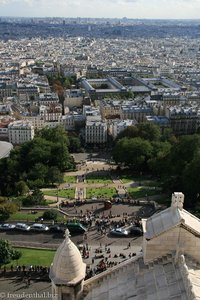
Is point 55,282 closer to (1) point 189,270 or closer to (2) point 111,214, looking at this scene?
(1) point 189,270

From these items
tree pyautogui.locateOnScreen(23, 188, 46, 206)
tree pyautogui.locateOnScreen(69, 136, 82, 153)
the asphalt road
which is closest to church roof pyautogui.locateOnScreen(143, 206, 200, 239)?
the asphalt road

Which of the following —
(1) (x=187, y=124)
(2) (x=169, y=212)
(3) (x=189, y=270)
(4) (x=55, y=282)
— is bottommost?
(1) (x=187, y=124)

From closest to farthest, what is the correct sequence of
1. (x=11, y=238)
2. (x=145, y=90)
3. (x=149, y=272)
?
(x=149, y=272)
(x=11, y=238)
(x=145, y=90)

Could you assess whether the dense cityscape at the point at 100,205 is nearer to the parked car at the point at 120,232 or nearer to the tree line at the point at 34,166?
the parked car at the point at 120,232

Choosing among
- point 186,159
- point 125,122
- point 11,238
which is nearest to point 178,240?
point 11,238

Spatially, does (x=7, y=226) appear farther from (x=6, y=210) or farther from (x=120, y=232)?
(x=120, y=232)

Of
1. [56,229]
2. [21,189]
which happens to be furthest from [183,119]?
[56,229]

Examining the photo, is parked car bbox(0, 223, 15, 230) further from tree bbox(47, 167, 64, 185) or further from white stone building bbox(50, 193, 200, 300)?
white stone building bbox(50, 193, 200, 300)
